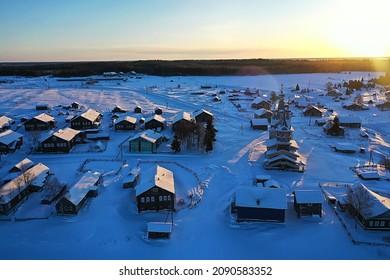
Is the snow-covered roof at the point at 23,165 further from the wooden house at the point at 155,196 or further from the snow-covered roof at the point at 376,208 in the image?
the snow-covered roof at the point at 376,208

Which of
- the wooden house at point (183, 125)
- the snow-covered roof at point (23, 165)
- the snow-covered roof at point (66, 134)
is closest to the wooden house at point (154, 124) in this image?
the wooden house at point (183, 125)

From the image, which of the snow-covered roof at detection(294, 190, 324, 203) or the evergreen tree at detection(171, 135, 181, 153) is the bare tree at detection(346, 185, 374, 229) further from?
the evergreen tree at detection(171, 135, 181, 153)

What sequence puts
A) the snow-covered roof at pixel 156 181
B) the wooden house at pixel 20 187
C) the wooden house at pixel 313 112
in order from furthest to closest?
the wooden house at pixel 313 112, the snow-covered roof at pixel 156 181, the wooden house at pixel 20 187

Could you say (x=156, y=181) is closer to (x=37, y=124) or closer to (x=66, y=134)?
(x=66, y=134)

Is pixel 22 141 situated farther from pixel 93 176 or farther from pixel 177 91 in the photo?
pixel 177 91

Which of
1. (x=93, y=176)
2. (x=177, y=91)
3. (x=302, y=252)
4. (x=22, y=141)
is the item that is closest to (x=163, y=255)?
(x=302, y=252)
